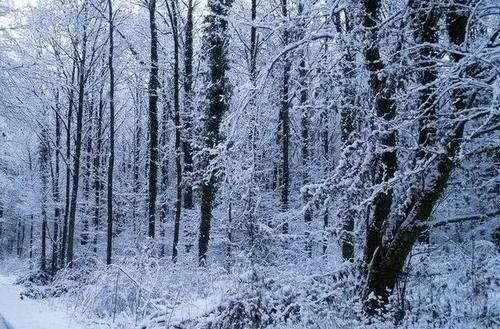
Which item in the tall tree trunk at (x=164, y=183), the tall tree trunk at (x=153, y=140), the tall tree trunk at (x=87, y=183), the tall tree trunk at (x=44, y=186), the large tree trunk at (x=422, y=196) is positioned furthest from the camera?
the tall tree trunk at (x=44, y=186)

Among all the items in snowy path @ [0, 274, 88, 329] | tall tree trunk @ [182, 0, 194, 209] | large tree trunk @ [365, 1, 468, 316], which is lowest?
snowy path @ [0, 274, 88, 329]

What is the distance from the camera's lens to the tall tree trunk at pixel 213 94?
16.2 meters

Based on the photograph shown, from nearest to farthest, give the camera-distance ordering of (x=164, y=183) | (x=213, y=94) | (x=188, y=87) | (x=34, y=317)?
1. (x=34, y=317)
2. (x=213, y=94)
3. (x=188, y=87)
4. (x=164, y=183)

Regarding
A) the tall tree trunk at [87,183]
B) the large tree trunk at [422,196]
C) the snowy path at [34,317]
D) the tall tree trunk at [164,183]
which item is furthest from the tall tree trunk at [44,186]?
the large tree trunk at [422,196]

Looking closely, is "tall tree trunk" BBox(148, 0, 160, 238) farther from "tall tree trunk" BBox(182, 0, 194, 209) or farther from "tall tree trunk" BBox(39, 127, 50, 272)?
"tall tree trunk" BBox(39, 127, 50, 272)

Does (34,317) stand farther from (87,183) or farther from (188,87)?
(87,183)

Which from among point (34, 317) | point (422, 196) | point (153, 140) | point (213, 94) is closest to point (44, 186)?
point (153, 140)

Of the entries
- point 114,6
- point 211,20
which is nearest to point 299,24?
point 211,20

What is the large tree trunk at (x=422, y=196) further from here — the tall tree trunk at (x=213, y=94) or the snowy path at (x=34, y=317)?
the tall tree trunk at (x=213, y=94)

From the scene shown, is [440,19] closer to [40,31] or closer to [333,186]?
[333,186]

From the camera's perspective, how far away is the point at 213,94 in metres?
16.6

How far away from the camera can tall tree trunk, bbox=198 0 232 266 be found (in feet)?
53.0

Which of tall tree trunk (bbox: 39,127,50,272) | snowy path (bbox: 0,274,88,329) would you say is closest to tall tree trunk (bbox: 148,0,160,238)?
snowy path (bbox: 0,274,88,329)

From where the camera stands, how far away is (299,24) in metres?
8.62
